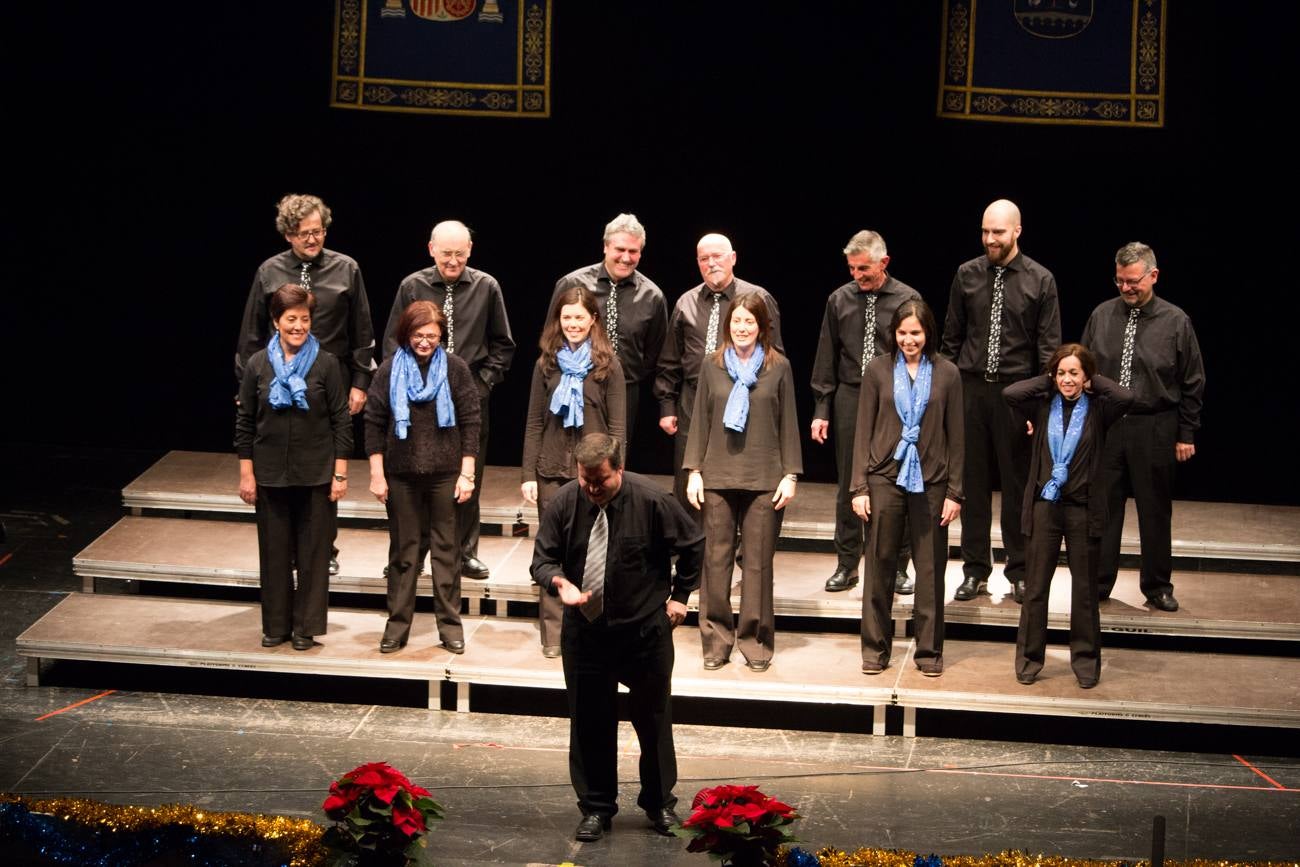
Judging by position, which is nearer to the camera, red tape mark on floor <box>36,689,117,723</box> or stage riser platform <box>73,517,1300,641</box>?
red tape mark on floor <box>36,689,117,723</box>

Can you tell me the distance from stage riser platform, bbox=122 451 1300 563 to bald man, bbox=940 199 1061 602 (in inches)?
21.6

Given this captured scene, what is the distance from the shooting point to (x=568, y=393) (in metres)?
6.83

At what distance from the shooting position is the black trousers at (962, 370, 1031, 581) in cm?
733

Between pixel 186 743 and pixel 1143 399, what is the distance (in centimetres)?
393

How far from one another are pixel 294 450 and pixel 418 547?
0.61 meters

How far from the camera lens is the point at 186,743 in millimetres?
6617

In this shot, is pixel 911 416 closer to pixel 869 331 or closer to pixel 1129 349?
pixel 869 331

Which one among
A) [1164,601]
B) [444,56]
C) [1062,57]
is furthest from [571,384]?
[1062,57]

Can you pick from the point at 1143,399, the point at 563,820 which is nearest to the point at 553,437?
the point at 563,820

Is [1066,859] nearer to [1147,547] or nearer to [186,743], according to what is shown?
[1147,547]

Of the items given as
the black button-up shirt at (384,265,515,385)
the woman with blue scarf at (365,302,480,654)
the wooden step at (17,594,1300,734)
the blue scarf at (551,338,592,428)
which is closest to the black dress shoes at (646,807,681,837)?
the wooden step at (17,594,1300,734)

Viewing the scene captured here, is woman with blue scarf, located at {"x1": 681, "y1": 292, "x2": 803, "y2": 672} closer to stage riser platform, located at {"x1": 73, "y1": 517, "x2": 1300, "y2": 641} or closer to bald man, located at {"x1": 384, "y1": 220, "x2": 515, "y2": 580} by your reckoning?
stage riser platform, located at {"x1": 73, "y1": 517, "x2": 1300, "y2": 641}

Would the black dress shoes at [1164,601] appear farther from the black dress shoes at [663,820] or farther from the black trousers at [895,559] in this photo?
the black dress shoes at [663,820]

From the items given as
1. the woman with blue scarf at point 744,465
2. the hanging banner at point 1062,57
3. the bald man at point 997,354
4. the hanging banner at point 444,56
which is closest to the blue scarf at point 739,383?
the woman with blue scarf at point 744,465
